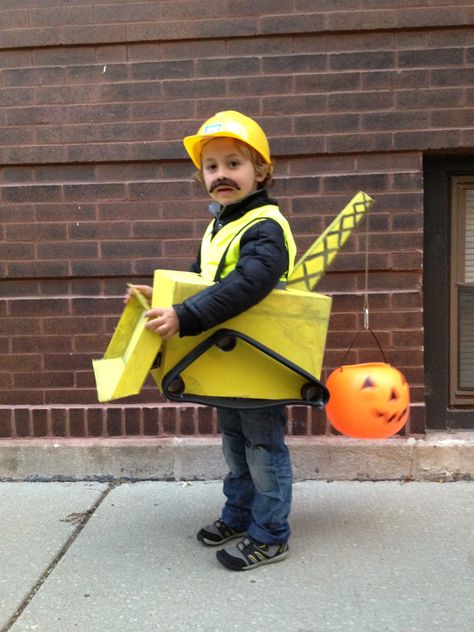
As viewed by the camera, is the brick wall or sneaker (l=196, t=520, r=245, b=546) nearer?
sneaker (l=196, t=520, r=245, b=546)

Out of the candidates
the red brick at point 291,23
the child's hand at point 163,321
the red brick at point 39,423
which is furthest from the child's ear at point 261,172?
the red brick at point 39,423

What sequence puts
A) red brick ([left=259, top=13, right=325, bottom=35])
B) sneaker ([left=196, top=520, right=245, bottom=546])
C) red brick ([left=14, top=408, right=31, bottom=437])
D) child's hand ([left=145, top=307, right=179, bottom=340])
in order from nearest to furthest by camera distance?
child's hand ([left=145, top=307, right=179, bottom=340])
sneaker ([left=196, top=520, right=245, bottom=546])
red brick ([left=259, top=13, right=325, bottom=35])
red brick ([left=14, top=408, right=31, bottom=437])

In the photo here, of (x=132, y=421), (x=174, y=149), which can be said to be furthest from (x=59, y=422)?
(x=174, y=149)

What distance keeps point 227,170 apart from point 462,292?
6.13 ft

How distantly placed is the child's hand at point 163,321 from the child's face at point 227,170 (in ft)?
1.79

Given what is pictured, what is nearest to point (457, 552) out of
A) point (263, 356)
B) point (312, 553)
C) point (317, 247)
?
point (312, 553)

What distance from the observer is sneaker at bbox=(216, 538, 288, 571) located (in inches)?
95.7

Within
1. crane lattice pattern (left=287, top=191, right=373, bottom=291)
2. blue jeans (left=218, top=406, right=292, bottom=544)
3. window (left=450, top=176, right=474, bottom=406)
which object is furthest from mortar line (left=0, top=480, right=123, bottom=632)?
window (left=450, top=176, right=474, bottom=406)

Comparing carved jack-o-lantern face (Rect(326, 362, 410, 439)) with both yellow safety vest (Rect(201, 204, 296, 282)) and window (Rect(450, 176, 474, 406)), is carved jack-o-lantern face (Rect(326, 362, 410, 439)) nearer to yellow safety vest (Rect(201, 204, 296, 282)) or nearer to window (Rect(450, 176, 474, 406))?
yellow safety vest (Rect(201, 204, 296, 282))

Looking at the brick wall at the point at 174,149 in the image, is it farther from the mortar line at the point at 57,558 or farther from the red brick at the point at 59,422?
the mortar line at the point at 57,558

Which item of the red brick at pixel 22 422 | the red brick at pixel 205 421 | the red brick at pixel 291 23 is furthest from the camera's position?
the red brick at pixel 22 422

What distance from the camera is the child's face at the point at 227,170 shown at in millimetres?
2318

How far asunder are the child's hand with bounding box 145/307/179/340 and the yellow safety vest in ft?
1.03

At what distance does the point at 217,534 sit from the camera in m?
2.66
